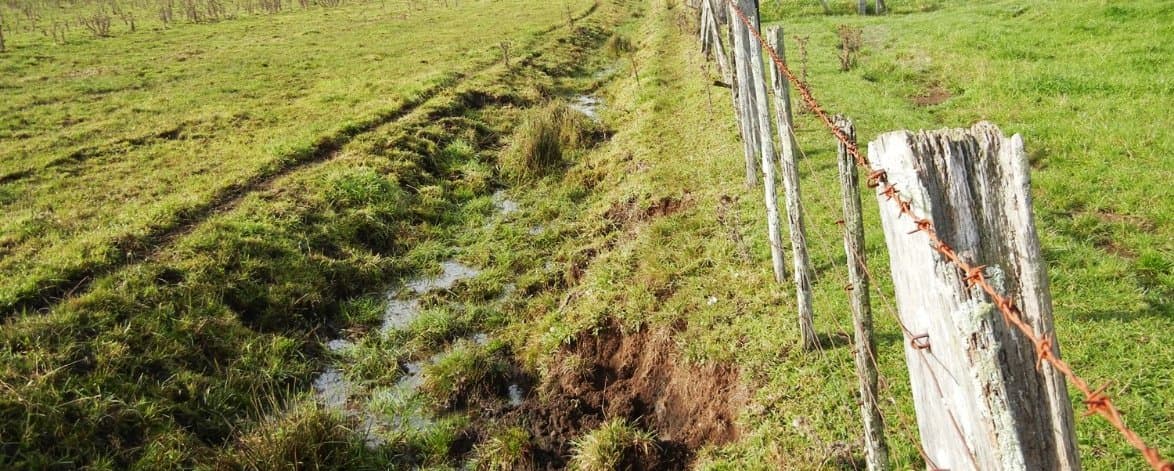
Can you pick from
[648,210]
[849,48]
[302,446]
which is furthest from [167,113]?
[849,48]

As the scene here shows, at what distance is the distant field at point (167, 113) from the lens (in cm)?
900

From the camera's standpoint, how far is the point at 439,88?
55.9 feet

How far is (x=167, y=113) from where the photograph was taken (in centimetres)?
1527

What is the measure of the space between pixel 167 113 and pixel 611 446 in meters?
14.8

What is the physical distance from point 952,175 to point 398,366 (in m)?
6.60

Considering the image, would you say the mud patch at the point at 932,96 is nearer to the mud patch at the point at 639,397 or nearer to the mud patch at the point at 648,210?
the mud patch at the point at 648,210

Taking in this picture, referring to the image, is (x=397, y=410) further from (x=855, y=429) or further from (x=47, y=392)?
(x=855, y=429)

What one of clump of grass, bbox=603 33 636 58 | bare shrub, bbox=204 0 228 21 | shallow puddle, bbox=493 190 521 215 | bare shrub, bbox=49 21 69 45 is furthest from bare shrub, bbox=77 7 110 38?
shallow puddle, bbox=493 190 521 215

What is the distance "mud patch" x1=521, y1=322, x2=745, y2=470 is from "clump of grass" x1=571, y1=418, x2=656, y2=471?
0.10m

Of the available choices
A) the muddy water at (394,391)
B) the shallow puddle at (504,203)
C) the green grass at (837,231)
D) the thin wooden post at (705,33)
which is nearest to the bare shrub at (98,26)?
the green grass at (837,231)

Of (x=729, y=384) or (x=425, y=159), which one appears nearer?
(x=729, y=384)

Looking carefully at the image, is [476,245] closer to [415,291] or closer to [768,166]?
[415,291]

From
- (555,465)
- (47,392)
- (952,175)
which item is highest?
(952,175)

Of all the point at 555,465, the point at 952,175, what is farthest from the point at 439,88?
the point at 952,175
